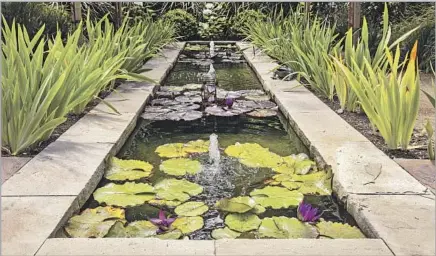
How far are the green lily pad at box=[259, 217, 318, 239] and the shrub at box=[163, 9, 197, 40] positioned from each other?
9.76 meters

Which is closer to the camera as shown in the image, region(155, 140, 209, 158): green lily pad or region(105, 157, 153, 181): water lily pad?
region(105, 157, 153, 181): water lily pad

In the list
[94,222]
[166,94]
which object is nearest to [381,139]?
[94,222]

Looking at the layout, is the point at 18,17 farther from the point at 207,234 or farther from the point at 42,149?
the point at 207,234

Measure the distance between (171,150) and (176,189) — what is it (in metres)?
0.64

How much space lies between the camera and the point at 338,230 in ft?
6.12

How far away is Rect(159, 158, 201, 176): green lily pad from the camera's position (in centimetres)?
253

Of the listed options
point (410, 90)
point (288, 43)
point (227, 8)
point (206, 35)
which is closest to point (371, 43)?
point (288, 43)

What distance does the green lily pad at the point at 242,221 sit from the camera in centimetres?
189

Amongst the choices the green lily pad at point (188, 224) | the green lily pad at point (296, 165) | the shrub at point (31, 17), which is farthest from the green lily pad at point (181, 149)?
the shrub at point (31, 17)

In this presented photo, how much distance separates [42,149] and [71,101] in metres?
0.41

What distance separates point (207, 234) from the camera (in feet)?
6.15

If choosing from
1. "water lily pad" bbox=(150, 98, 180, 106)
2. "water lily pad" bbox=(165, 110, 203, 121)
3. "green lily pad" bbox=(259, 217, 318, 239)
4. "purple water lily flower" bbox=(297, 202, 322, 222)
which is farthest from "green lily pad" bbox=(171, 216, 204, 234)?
"water lily pad" bbox=(150, 98, 180, 106)

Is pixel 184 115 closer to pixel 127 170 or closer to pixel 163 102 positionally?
pixel 163 102

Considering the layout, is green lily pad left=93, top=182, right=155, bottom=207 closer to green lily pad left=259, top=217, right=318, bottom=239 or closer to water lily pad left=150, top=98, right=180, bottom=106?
green lily pad left=259, top=217, right=318, bottom=239
